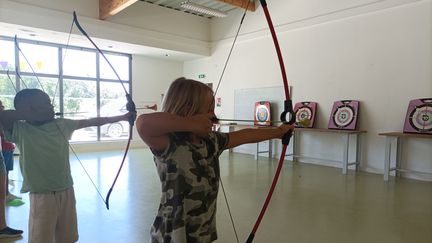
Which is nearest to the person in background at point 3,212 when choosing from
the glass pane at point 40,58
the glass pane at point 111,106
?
the glass pane at point 40,58

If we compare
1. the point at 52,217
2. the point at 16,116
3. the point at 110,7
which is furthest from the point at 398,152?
the point at 110,7

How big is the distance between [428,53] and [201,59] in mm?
5092

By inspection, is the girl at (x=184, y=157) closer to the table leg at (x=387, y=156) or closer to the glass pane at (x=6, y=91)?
the table leg at (x=387, y=156)

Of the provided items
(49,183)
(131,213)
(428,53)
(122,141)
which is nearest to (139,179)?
(131,213)

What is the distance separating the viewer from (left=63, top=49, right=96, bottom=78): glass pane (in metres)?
6.64

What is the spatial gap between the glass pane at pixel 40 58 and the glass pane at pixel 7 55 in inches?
6.5

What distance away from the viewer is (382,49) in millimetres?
4414

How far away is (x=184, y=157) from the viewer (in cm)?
88

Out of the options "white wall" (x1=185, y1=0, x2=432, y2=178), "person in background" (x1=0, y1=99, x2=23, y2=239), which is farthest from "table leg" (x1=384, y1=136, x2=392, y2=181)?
"person in background" (x1=0, y1=99, x2=23, y2=239)

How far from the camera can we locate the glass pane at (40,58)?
6066 millimetres

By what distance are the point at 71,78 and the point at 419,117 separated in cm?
Answer: 659

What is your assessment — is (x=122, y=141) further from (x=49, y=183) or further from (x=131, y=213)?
(x=49, y=183)

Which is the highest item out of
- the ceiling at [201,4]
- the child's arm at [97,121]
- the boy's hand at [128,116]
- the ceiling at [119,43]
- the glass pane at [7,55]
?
the ceiling at [201,4]

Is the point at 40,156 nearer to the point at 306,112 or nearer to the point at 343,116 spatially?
the point at 343,116
